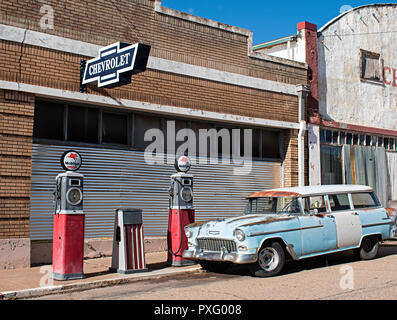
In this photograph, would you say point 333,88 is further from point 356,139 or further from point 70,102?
point 70,102

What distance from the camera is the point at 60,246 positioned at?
27.5 ft

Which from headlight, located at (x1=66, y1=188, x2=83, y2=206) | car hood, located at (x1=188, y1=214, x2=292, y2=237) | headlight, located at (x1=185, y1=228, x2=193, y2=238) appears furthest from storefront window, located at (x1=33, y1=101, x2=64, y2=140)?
car hood, located at (x1=188, y1=214, x2=292, y2=237)

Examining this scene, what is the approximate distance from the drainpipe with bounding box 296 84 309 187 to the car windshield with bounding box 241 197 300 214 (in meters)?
5.87

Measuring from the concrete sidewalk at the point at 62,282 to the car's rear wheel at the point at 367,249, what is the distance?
348cm

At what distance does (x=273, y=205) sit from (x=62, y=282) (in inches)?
166

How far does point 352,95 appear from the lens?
17.9m

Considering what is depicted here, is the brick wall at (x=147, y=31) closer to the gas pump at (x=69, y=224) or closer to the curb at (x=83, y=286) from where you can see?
the gas pump at (x=69, y=224)

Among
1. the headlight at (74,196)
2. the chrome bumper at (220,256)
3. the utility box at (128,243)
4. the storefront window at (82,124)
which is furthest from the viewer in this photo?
the storefront window at (82,124)

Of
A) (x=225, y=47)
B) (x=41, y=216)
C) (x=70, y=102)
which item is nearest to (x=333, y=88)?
(x=225, y=47)

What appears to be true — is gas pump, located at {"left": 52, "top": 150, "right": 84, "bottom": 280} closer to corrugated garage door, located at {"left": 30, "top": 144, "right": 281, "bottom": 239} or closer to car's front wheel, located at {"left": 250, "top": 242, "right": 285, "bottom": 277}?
corrugated garage door, located at {"left": 30, "top": 144, "right": 281, "bottom": 239}

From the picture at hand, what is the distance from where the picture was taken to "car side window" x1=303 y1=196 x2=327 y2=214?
30.1 ft

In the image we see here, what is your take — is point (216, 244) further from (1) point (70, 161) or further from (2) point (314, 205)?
(1) point (70, 161)

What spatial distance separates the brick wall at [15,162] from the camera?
384 inches

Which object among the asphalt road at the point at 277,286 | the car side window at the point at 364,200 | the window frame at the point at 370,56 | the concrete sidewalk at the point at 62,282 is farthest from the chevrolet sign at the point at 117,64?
the window frame at the point at 370,56
